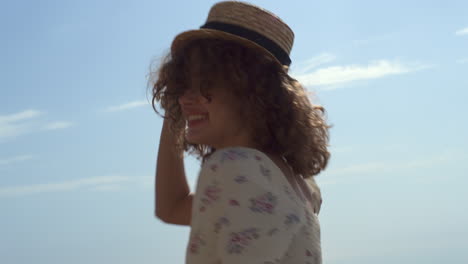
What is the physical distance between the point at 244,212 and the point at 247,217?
0.07ft

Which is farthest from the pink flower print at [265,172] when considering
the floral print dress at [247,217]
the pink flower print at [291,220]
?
the pink flower print at [291,220]

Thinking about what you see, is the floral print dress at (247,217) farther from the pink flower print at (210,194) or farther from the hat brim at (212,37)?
the hat brim at (212,37)

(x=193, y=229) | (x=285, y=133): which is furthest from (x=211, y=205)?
(x=285, y=133)

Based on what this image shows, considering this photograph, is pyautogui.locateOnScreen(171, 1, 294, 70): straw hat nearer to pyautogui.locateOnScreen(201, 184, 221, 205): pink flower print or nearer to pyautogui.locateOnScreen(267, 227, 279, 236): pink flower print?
pyautogui.locateOnScreen(201, 184, 221, 205): pink flower print

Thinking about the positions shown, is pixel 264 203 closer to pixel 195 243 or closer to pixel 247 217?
pixel 247 217

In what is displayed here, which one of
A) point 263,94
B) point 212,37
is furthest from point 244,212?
point 212,37

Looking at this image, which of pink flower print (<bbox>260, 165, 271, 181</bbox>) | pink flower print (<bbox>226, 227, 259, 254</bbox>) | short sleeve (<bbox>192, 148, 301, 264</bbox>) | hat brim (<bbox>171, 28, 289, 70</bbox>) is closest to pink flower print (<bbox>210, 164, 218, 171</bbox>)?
short sleeve (<bbox>192, 148, 301, 264</bbox>)

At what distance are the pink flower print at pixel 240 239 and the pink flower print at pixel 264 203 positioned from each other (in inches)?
2.7

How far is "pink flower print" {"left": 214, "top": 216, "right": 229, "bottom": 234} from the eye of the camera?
2479 millimetres

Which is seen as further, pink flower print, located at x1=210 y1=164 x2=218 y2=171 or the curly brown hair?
the curly brown hair

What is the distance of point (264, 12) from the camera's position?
298 centimetres

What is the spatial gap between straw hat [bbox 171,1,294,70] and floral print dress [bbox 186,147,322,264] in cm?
46

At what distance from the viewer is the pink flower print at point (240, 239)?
2.42 metres

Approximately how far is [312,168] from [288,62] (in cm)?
42
